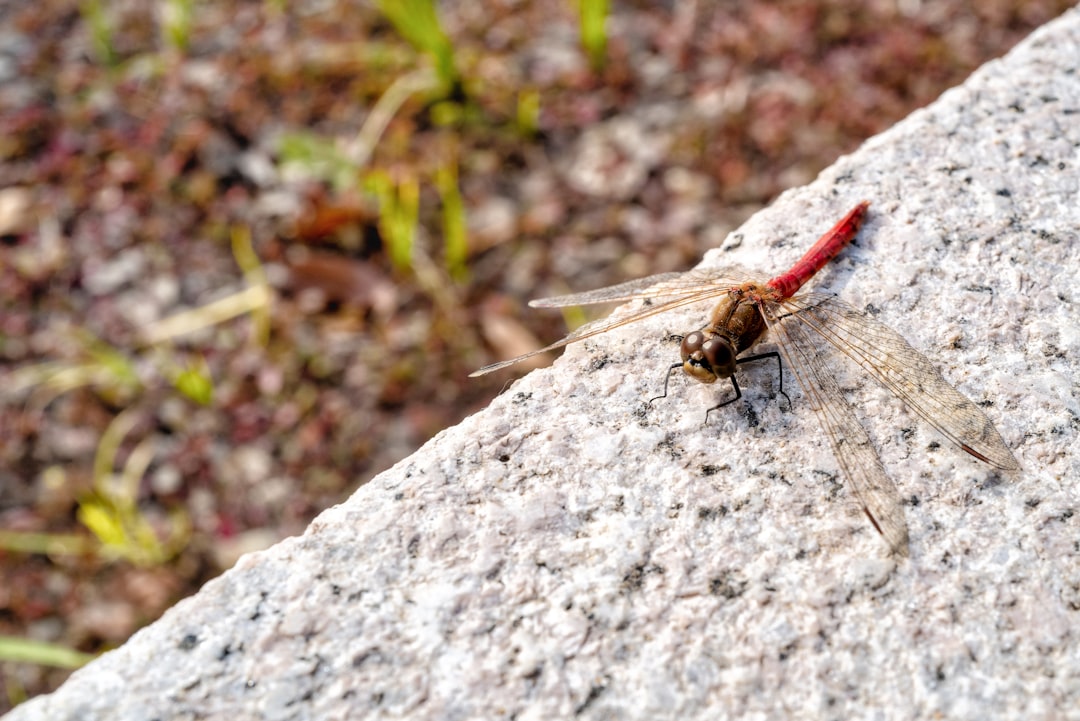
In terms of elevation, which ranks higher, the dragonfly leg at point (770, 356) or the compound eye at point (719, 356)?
the compound eye at point (719, 356)

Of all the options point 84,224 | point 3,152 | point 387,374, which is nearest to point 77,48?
point 3,152

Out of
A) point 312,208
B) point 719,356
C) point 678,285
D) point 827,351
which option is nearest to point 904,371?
point 827,351

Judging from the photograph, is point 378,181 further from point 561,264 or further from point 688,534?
point 688,534

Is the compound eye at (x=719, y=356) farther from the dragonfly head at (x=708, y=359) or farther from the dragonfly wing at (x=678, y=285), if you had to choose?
the dragonfly wing at (x=678, y=285)

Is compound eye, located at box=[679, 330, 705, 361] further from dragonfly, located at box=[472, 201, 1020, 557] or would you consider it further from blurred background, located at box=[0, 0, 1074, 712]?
blurred background, located at box=[0, 0, 1074, 712]

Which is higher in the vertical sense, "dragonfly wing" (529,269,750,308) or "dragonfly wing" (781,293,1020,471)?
"dragonfly wing" (529,269,750,308)

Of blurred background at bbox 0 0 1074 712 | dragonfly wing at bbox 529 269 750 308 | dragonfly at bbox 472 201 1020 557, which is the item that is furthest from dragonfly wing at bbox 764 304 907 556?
blurred background at bbox 0 0 1074 712

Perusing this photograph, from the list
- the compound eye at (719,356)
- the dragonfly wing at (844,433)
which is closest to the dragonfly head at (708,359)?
the compound eye at (719,356)
